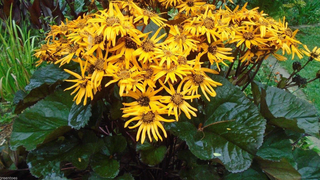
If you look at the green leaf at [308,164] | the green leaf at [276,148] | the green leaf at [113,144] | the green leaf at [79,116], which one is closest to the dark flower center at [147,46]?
the green leaf at [79,116]

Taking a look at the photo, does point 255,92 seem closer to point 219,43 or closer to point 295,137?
point 295,137

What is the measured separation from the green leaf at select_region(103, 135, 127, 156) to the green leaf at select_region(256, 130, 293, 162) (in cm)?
61

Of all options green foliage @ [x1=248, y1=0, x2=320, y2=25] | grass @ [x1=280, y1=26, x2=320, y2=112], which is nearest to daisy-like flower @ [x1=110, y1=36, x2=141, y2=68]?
grass @ [x1=280, y1=26, x2=320, y2=112]

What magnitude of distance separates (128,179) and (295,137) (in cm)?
84

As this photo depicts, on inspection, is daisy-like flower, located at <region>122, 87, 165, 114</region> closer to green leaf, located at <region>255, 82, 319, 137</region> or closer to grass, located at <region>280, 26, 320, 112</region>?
green leaf, located at <region>255, 82, 319, 137</region>

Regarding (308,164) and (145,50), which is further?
(308,164)

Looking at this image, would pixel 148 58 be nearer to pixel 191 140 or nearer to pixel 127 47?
pixel 127 47

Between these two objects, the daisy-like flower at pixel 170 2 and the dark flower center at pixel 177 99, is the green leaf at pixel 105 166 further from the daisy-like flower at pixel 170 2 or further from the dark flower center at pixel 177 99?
the daisy-like flower at pixel 170 2

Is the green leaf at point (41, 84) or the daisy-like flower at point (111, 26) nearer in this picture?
the daisy-like flower at point (111, 26)

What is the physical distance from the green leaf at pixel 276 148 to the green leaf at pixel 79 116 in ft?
2.51

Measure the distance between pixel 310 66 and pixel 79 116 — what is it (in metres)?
3.79

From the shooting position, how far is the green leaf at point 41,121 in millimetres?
1041

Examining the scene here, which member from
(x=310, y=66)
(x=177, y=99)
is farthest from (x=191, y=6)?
Answer: (x=310, y=66)

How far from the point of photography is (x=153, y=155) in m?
1.01
